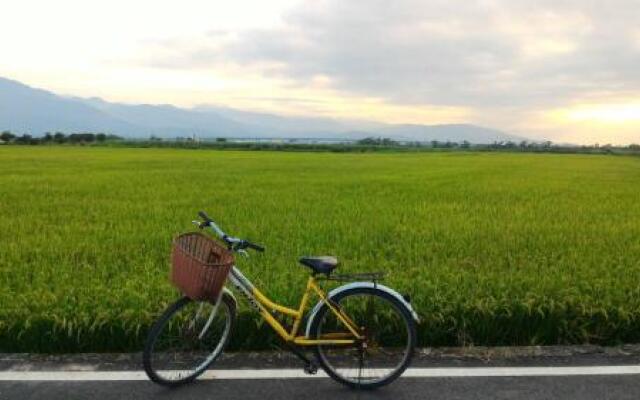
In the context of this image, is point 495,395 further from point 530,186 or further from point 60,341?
point 530,186

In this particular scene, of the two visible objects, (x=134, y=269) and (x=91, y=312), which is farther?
(x=134, y=269)

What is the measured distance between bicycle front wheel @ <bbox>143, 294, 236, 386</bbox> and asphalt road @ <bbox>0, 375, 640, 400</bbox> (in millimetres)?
96

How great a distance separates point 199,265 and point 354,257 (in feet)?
10.9

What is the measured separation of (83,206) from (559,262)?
813cm

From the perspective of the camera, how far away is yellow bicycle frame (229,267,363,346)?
3377 millimetres

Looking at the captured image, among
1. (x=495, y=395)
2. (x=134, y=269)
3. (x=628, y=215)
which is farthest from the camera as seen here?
(x=628, y=215)

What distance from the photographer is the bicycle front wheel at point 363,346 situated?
11.2 ft

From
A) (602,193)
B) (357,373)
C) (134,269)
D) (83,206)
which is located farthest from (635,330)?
(602,193)

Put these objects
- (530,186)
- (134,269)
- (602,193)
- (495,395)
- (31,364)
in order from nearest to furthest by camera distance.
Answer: (495,395)
(31,364)
(134,269)
(602,193)
(530,186)

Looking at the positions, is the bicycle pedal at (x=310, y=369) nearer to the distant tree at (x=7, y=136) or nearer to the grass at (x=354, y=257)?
the grass at (x=354, y=257)

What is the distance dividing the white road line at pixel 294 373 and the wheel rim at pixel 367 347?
13 centimetres

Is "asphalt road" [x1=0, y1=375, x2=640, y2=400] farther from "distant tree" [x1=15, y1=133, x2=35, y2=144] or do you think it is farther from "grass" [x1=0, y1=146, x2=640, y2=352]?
"distant tree" [x1=15, y1=133, x2=35, y2=144]

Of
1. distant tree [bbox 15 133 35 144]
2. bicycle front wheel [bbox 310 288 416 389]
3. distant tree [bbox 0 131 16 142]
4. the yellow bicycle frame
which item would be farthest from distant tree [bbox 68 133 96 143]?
bicycle front wheel [bbox 310 288 416 389]

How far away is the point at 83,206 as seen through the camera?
10.6 meters
